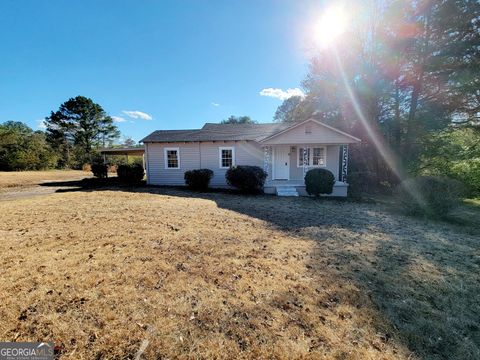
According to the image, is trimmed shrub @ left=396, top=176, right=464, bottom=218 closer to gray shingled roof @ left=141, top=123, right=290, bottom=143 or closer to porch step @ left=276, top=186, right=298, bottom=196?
porch step @ left=276, top=186, right=298, bottom=196

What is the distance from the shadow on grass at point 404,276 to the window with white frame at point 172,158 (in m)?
8.82

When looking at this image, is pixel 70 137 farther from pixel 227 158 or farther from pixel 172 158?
pixel 227 158

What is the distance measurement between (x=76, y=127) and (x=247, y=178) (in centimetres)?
3642

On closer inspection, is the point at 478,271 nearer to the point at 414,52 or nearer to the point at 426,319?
the point at 426,319

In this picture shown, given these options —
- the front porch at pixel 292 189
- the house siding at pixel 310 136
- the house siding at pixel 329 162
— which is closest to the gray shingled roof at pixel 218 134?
the house siding at pixel 310 136

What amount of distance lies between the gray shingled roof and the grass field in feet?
28.0

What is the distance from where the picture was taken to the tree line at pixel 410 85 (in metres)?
12.7

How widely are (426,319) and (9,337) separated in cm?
435

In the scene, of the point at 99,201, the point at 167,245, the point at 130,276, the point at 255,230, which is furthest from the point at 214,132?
the point at 130,276

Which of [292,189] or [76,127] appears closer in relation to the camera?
[292,189]

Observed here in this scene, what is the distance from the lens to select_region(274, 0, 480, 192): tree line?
1269cm

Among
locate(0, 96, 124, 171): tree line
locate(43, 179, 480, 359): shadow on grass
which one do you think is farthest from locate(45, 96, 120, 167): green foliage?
locate(43, 179, 480, 359): shadow on grass

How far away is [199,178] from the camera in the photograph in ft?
40.5

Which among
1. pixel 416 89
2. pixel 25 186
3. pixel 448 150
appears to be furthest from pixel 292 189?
pixel 25 186
